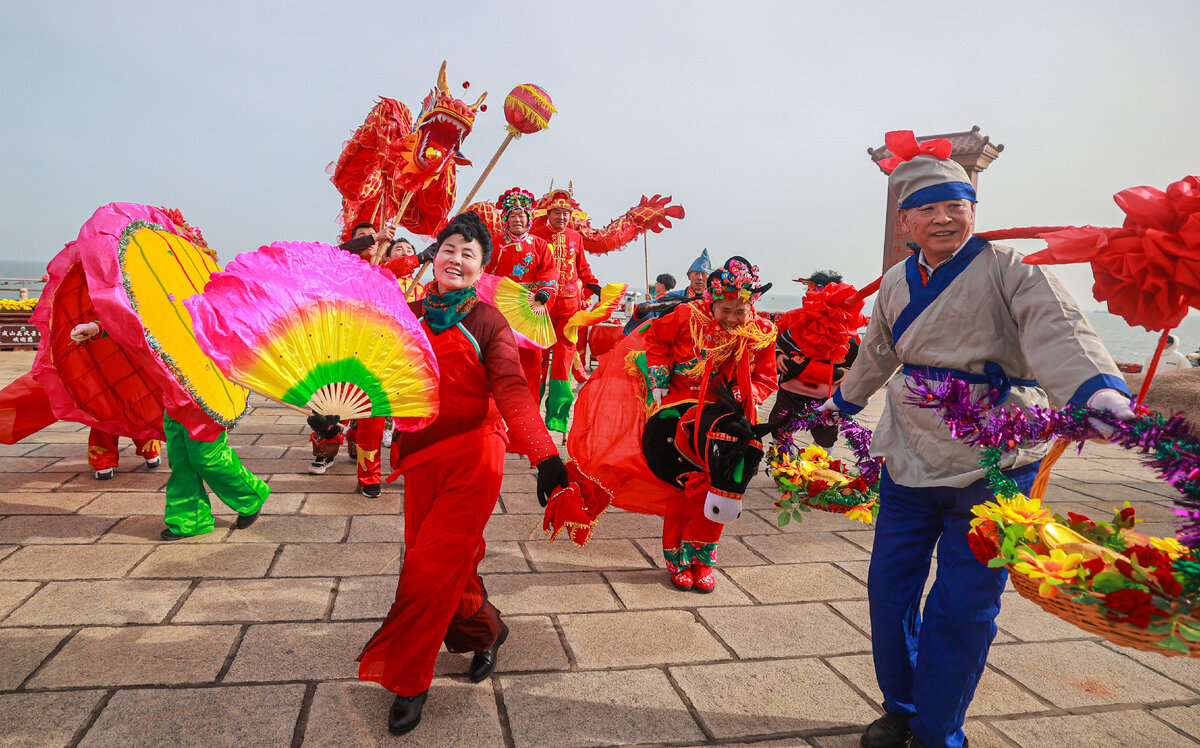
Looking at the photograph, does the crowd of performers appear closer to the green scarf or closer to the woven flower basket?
the green scarf

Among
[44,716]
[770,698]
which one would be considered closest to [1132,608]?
[770,698]

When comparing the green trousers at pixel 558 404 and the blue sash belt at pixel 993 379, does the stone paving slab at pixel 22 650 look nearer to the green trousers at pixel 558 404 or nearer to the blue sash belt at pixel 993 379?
the blue sash belt at pixel 993 379

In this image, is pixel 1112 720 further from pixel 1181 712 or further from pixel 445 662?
pixel 445 662

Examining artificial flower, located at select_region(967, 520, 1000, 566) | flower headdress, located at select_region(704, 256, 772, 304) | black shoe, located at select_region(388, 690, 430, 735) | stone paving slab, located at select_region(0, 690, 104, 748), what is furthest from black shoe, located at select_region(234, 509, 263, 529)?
artificial flower, located at select_region(967, 520, 1000, 566)

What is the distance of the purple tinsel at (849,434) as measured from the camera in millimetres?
2586

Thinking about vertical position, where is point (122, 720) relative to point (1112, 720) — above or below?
below

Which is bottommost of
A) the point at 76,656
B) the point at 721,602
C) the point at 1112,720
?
the point at 76,656

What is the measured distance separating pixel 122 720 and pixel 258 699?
403 mm

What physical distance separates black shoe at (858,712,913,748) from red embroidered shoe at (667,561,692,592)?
1387 mm

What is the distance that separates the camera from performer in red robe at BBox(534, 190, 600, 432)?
658 centimetres

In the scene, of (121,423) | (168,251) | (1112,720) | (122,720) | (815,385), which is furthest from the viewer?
(815,385)

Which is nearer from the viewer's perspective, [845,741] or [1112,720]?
[845,741]

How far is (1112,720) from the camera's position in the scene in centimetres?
253

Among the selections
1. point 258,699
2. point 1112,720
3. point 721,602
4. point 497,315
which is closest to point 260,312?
point 497,315
